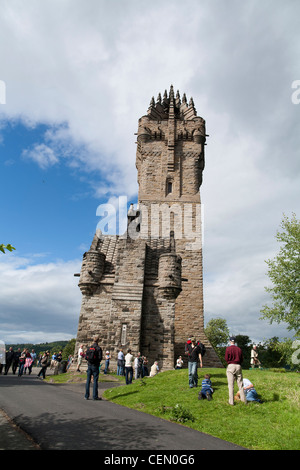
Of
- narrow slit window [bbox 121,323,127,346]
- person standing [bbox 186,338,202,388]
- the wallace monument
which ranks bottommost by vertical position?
person standing [bbox 186,338,202,388]

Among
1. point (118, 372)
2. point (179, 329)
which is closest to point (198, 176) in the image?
point (179, 329)

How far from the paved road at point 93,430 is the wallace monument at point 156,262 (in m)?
9.13

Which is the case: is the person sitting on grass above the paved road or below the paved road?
above

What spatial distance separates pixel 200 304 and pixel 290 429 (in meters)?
20.1

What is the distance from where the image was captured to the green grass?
550 cm

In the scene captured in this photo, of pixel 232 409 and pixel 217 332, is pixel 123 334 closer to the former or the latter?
pixel 232 409

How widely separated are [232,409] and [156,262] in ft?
41.6

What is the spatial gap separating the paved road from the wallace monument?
30.0 ft

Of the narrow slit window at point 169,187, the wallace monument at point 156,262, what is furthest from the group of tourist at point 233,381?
the narrow slit window at point 169,187

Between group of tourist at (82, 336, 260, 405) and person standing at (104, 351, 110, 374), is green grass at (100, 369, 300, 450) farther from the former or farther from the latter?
person standing at (104, 351, 110, 374)

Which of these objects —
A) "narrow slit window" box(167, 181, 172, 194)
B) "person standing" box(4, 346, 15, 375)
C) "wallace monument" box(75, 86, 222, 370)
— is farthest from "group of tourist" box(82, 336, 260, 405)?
"narrow slit window" box(167, 181, 172, 194)

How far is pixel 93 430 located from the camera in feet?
17.3
